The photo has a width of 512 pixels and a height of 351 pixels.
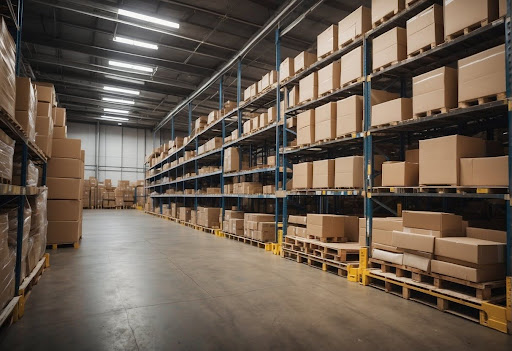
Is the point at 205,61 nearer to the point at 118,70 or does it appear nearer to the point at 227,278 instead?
the point at 118,70

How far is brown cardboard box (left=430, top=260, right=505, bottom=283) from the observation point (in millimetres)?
3502

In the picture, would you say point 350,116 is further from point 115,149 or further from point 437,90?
point 115,149

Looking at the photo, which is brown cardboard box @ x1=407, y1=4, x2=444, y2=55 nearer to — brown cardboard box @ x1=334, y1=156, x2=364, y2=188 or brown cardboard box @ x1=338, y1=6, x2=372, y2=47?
brown cardboard box @ x1=338, y1=6, x2=372, y2=47

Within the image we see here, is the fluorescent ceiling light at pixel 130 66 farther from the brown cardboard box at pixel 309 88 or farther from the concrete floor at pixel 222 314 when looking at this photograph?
the concrete floor at pixel 222 314

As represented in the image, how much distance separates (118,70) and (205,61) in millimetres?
4080

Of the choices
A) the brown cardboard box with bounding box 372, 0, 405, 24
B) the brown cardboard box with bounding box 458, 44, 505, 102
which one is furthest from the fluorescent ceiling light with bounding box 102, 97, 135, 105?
the brown cardboard box with bounding box 458, 44, 505, 102

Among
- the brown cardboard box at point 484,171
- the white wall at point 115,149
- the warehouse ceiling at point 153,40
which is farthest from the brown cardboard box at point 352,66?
the white wall at point 115,149

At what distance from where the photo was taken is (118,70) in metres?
14.6

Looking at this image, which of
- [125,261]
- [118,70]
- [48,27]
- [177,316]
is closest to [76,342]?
[177,316]

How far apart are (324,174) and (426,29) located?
285 cm

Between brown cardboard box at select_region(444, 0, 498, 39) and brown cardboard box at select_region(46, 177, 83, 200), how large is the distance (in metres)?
7.84

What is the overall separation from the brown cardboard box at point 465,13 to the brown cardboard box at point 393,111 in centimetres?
103

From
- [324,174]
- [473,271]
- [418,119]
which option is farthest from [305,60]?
[473,271]

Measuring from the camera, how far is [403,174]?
477cm
